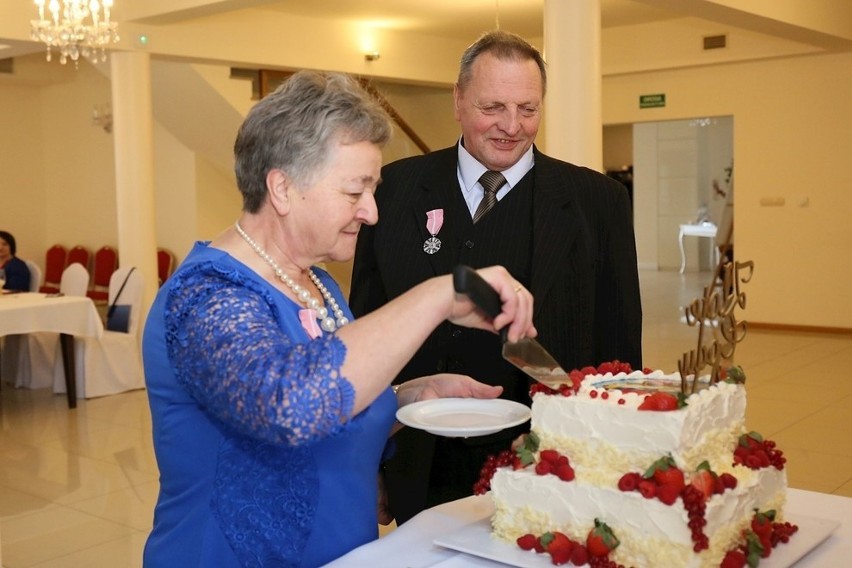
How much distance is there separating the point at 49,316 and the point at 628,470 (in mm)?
6881

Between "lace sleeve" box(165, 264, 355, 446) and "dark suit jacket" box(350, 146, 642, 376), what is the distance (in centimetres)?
115

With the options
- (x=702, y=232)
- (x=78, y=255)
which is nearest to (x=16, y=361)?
(x=78, y=255)

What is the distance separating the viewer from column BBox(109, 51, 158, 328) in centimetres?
933

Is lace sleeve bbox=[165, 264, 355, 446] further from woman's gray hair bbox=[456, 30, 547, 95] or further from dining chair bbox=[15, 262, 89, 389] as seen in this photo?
dining chair bbox=[15, 262, 89, 389]

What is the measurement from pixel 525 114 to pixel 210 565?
150cm

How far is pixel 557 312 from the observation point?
2.60 metres

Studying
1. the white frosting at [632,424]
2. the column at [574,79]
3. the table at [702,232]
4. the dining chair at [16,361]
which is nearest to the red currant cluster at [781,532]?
the white frosting at [632,424]

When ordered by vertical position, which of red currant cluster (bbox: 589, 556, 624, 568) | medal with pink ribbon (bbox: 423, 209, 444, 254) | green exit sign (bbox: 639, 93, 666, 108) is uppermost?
green exit sign (bbox: 639, 93, 666, 108)

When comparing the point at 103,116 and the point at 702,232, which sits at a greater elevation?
the point at 103,116

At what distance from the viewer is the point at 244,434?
5.34ft

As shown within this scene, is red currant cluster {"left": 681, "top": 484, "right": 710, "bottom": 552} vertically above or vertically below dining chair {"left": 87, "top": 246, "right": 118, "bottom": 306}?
above

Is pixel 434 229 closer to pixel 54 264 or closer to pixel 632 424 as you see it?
pixel 632 424

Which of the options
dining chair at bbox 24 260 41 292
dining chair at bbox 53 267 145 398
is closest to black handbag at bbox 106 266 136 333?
dining chair at bbox 53 267 145 398

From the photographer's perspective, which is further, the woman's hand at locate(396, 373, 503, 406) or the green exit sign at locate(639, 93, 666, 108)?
the green exit sign at locate(639, 93, 666, 108)
